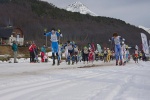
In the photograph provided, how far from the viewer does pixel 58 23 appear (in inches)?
6166

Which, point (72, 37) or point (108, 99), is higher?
point (72, 37)

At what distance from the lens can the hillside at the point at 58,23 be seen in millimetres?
133750

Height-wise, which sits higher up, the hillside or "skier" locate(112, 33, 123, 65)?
the hillside

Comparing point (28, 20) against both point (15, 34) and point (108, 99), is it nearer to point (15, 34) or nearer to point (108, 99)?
point (15, 34)

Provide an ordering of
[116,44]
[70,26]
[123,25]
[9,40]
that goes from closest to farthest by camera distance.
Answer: [116,44]
[9,40]
[70,26]
[123,25]

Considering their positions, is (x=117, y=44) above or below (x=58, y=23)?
below

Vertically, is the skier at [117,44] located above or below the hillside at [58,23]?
below

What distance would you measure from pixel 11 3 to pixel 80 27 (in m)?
36.0

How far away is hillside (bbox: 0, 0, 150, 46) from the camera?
13375 centimetres

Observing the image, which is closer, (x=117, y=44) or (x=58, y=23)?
(x=117, y=44)

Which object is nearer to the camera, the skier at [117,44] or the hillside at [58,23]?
the skier at [117,44]

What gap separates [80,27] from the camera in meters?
161

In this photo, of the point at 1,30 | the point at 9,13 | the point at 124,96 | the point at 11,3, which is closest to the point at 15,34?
the point at 1,30

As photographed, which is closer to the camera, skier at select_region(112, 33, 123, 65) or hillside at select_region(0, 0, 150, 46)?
skier at select_region(112, 33, 123, 65)
